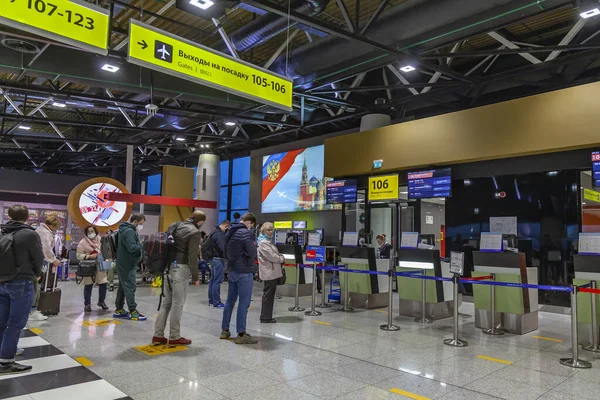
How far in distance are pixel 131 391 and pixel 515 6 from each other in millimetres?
6315

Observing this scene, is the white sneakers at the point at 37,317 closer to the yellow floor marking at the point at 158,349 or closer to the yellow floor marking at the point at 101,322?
the yellow floor marking at the point at 101,322

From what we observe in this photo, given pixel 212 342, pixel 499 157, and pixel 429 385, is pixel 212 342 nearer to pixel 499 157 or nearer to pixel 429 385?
pixel 429 385

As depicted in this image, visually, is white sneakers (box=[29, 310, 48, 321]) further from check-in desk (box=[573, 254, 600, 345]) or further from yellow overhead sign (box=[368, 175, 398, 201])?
check-in desk (box=[573, 254, 600, 345])

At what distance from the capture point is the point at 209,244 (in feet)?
27.5

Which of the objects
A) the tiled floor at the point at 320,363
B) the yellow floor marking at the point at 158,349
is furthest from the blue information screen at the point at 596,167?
the yellow floor marking at the point at 158,349

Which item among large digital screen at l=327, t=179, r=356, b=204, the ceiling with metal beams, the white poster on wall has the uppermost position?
the ceiling with metal beams

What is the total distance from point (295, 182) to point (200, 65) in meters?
10.6

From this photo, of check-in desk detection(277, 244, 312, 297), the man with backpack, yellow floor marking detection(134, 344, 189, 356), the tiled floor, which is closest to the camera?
the tiled floor

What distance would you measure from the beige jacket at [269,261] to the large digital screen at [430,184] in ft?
13.3

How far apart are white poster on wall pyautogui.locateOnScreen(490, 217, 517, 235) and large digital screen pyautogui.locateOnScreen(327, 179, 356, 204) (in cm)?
312

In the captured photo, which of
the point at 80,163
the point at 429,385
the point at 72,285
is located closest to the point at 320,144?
the point at 72,285

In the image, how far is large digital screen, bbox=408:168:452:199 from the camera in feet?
28.5

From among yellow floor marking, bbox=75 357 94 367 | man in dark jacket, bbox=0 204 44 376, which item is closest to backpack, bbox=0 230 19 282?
man in dark jacket, bbox=0 204 44 376

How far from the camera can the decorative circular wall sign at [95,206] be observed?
35.7ft
